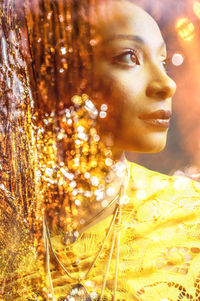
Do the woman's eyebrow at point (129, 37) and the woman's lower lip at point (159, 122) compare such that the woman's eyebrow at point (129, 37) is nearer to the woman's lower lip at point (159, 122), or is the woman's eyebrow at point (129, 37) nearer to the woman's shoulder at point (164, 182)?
the woman's lower lip at point (159, 122)

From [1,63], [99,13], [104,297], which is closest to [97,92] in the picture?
[99,13]

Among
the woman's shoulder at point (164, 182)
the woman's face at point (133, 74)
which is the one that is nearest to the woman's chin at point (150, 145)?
the woman's face at point (133, 74)

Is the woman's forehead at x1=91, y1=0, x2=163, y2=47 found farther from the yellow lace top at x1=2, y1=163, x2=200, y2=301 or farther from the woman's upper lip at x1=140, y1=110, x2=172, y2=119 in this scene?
the yellow lace top at x1=2, y1=163, x2=200, y2=301

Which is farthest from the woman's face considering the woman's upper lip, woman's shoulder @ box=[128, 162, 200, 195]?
woman's shoulder @ box=[128, 162, 200, 195]

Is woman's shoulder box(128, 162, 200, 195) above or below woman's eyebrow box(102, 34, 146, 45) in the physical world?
below

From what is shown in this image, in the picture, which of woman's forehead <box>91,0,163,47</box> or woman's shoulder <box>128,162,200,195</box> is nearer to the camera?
woman's forehead <box>91,0,163,47</box>

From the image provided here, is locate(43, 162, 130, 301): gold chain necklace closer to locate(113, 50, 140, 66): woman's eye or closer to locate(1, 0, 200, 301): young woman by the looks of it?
locate(1, 0, 200, 301): young woman

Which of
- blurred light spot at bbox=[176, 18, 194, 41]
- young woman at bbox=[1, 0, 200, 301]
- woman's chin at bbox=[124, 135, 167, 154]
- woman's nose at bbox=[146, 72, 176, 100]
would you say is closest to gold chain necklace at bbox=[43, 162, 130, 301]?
young woman at bbox=[1, 0, 200, 301]

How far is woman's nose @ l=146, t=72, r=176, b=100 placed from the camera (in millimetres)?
534

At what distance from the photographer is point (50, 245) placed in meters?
0.66

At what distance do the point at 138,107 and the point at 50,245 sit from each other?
1.21ft

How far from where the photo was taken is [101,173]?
676mm

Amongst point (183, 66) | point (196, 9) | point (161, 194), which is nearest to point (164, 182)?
point (161, 194)

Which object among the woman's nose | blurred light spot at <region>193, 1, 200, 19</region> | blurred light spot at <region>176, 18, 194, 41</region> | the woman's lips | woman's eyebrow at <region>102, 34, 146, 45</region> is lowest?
the woman's lips
